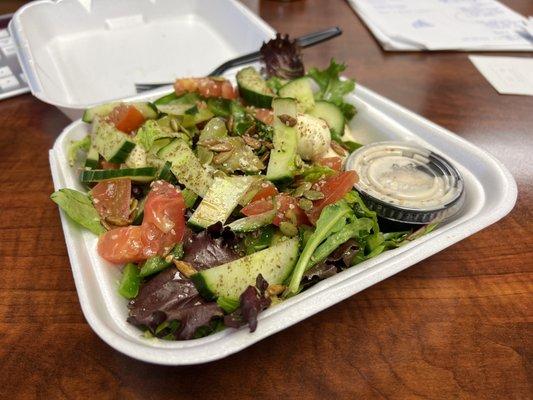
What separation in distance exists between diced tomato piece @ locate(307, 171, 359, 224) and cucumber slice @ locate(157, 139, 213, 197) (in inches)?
11.8

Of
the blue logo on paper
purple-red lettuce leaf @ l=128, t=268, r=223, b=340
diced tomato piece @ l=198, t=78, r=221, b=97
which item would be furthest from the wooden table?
the blue logo on paper

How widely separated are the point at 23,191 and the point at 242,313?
110 centimetres

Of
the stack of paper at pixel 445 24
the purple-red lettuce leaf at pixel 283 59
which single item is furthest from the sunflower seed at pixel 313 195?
the stack of paper at pixel 445 24

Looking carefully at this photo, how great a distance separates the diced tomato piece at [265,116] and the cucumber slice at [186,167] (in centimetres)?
29

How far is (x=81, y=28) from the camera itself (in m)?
2.70

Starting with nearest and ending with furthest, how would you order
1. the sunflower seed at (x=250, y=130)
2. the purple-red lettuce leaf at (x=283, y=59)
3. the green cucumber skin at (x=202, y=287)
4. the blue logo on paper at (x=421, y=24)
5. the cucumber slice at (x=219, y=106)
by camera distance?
the green cucumber skin at (x=202, y=287)
the sunflower seed at (x=250, y=130)
the cucumber slice at (x=219, y=106)
the purple-red lettuce leaf at (x=283, y=59)
the blue logo on paper at (x=421, y=24)

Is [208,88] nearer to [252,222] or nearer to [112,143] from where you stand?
[112,143]

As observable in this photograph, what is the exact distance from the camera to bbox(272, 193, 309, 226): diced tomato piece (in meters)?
1.14

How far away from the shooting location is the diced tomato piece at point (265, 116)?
4.72 feet

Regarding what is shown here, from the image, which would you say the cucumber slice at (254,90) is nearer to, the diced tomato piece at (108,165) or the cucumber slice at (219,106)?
the cucumber slice at (219,106)

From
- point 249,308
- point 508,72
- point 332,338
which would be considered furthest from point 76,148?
point 508,72

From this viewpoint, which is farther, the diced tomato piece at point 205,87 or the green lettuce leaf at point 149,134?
the diced tomato piece at point 205,87

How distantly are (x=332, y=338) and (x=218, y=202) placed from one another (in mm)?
454

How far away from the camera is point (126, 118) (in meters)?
1.43
